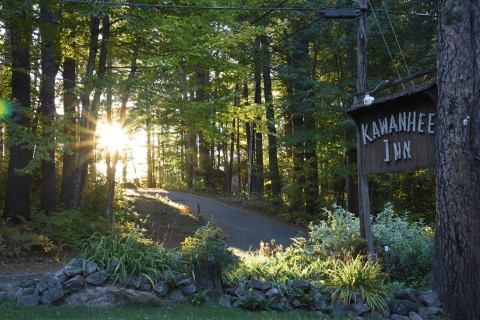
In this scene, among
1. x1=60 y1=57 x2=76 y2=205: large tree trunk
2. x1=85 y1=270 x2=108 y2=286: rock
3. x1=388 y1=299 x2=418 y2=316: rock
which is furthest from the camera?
x1=60 y1=57 x2=76 y2=205: large tree trunk

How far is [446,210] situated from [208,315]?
4.08 m

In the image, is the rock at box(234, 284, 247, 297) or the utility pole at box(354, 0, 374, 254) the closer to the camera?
the rock at box(234, 284, 247, 297)

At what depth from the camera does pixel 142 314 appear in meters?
7.39

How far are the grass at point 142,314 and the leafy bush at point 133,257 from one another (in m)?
0.79

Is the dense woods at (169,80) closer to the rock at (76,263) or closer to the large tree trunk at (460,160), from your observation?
the large tree trunk at (460,160)

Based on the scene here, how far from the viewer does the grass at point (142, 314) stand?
23.6ft

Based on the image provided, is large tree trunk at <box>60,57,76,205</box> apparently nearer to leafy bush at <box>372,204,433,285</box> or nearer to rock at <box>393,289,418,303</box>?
leafy bush at <box>372,204,433,285</box>

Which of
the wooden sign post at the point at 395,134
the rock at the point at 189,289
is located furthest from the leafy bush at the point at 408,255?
the rock at the point at 189,289

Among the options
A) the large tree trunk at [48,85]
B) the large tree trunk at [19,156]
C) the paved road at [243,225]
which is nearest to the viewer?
the large tree trunk at [48,85]

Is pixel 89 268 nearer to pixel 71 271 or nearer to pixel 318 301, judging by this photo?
pixel 71 271

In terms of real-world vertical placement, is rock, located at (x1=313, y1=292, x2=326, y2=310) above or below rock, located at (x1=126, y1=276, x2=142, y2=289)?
below

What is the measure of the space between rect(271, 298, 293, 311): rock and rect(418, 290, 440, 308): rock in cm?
217

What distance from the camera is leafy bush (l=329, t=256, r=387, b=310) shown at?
8.43 meters

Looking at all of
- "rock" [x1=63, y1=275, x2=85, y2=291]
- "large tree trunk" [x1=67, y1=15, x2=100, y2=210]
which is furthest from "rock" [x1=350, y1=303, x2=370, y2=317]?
"large tree trunk" [x1=67, y1=15, x2=100, y2=210]
